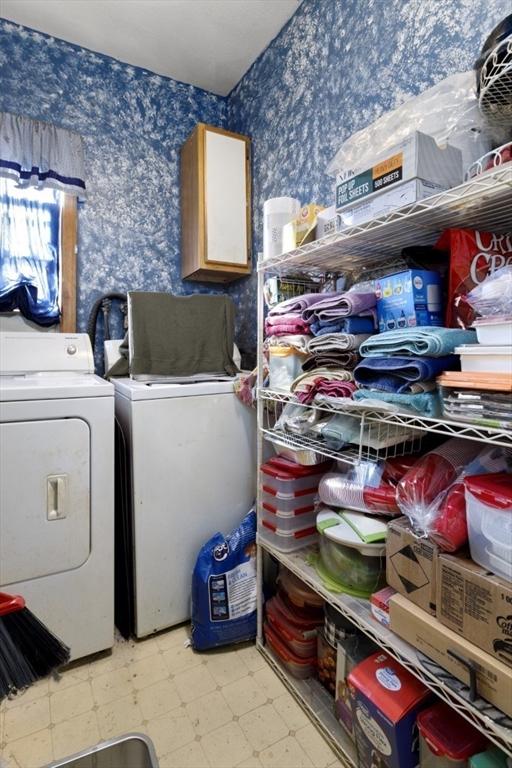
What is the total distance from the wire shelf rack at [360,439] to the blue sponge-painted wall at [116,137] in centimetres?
142

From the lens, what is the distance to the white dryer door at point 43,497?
1.44 metres

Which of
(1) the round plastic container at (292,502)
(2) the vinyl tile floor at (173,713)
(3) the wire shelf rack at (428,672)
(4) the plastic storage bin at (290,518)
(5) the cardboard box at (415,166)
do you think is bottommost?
(2) the vinyl tile floor at (173,713)

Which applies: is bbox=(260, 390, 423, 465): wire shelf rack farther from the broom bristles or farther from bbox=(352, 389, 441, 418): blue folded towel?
the broom bristles

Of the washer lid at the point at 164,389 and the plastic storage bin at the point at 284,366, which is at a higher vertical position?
the plastic storage bin at the point at 284,366

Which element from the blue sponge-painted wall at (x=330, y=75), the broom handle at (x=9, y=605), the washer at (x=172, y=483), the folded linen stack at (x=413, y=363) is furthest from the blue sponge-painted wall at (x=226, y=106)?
the broom handle at (x=9, y=605)

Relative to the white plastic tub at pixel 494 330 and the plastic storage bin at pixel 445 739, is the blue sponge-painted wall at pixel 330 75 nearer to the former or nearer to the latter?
the white plastic tub at pixel 494 330

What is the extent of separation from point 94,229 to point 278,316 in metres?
1.47

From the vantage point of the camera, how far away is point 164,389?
1719 millimetres

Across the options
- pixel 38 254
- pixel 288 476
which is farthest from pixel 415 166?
pixel 38 254

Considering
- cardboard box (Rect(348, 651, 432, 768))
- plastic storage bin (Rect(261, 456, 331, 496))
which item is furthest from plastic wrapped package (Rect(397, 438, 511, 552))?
plastic storage bin (Rect(261, 456, 331, 496))

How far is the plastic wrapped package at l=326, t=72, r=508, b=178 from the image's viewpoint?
1.04 metres

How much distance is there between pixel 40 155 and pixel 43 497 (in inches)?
70.9

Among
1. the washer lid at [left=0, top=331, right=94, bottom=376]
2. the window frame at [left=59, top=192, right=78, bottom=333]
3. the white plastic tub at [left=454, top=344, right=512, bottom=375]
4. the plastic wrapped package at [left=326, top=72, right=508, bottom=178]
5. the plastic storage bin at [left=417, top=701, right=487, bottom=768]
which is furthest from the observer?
the window frame at [left=59, top=192, right=78, bottom=333]

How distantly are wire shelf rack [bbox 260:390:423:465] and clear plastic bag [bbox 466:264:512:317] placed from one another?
0.41m
